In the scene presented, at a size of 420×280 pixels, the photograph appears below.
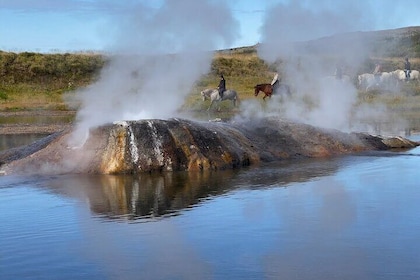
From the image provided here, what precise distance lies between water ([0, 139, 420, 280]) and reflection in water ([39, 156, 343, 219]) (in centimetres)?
2

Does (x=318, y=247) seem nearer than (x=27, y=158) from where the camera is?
Yes

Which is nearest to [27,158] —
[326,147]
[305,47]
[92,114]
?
[92,114]

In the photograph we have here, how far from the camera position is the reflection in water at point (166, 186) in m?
10.6

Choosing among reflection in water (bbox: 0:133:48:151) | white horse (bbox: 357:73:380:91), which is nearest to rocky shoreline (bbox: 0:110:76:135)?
reflection in water (bbox: 0:133:48:151)

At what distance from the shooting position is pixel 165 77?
17250 millimetres

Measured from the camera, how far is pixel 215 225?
360 inches

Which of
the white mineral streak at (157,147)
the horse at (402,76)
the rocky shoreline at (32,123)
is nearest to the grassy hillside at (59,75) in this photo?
the horse at (402,76)

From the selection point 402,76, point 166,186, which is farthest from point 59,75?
point 166,186

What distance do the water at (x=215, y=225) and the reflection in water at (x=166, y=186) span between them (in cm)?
2

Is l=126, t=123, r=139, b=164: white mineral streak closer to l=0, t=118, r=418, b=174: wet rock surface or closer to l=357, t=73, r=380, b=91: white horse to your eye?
l=0, t=118, r=418, b=174: wet rock surface

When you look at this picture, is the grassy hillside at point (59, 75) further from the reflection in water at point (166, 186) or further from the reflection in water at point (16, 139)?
the reflection in water at point (166, 186)

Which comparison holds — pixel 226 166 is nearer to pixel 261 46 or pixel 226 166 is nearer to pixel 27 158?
pixel 27 158

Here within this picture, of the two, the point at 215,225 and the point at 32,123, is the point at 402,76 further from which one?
the point at 215,225

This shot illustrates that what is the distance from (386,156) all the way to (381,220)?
287 inches
